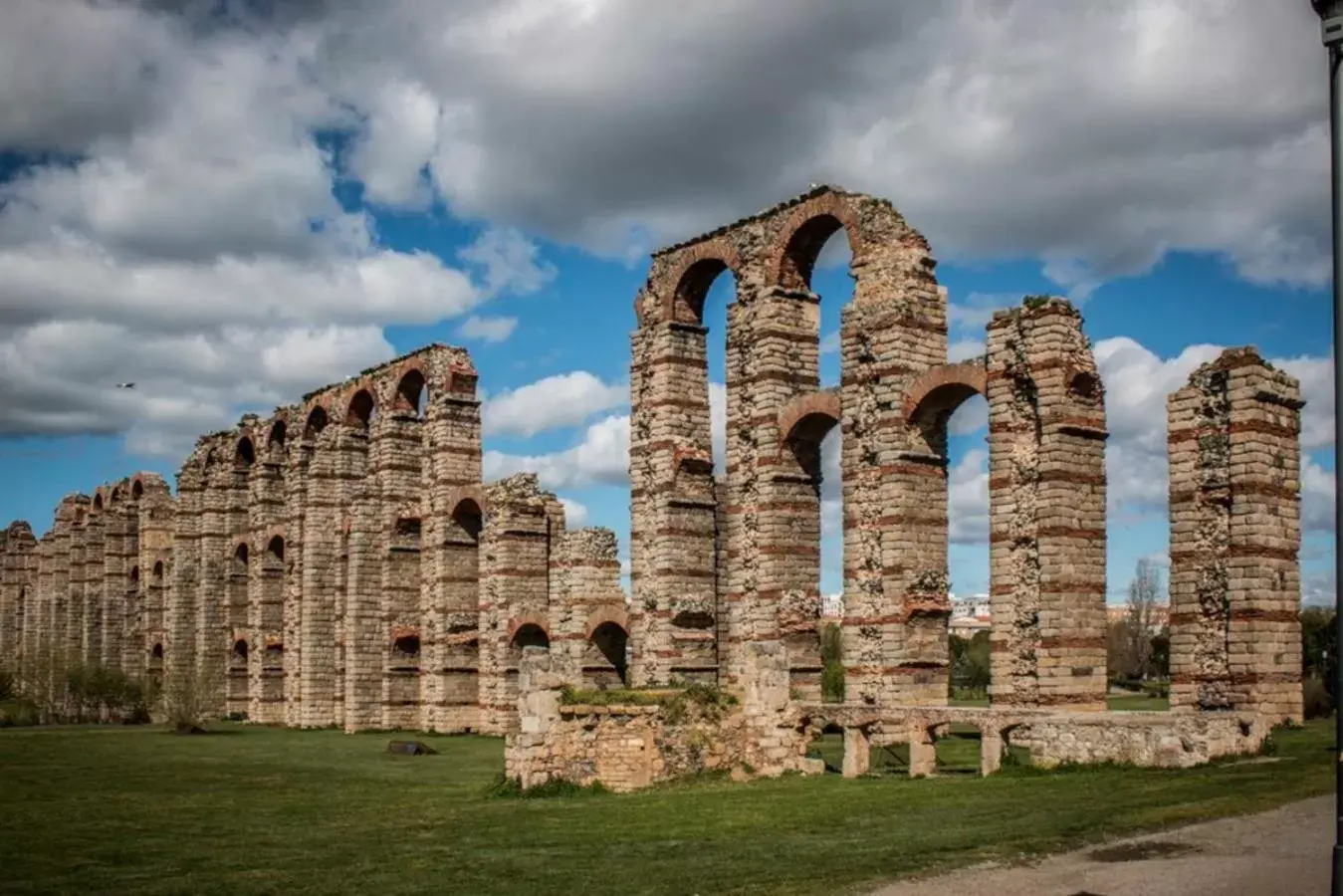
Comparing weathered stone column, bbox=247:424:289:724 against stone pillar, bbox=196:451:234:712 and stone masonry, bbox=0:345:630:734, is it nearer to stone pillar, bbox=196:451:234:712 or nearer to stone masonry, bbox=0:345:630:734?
stone masonry, bbox=0:345:630:734

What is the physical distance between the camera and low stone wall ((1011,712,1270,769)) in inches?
666

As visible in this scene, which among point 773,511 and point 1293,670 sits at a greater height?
point 773,511

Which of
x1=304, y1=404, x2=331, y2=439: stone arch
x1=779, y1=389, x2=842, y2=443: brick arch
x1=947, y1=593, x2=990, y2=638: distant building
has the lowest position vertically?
x1=947, y1=593, x2=990, y2=638: distant building

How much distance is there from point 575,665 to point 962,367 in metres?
8.92

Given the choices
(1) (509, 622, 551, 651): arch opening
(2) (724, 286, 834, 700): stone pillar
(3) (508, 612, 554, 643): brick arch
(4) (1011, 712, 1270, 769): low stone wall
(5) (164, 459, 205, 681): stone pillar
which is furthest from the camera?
(5) (164, 459, 205, 681): stone pillar

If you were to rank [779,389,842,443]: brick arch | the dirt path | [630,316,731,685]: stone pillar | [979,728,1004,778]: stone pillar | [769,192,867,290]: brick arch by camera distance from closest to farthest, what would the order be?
the dirt path, [979,728,1004,778]: stone pillar, [779,389,842,443]: brick arch, [769,192,867,290]: brick arch, [630,316,731,685]: stone pillar

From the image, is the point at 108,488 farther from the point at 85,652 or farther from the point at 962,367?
the point at 962,367

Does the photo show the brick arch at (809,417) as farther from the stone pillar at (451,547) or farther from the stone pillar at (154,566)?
the stone pillar at (154,566)

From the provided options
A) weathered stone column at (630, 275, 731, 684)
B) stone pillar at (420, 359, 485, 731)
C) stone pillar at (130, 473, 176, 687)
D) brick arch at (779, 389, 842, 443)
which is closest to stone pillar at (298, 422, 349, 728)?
stone pillar at (420, 359, 485, 731)

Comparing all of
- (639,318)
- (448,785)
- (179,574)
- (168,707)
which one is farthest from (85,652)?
(448,785)

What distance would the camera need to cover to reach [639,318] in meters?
32.3

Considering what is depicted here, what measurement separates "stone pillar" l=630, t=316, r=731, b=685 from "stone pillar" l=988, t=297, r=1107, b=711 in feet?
28.2

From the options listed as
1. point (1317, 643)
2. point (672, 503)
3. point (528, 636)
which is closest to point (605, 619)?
point (672, 503)

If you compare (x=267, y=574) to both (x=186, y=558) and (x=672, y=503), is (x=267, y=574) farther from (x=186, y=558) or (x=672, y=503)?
(x=672, y=503)
